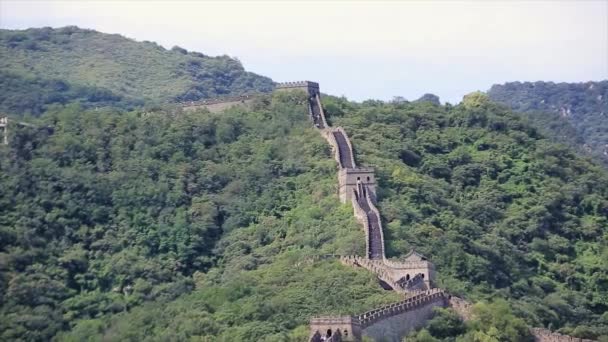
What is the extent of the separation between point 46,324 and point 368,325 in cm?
2576

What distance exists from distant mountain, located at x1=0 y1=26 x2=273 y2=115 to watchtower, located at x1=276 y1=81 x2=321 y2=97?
3627cm

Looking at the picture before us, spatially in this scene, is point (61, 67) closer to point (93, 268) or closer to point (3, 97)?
point (3, 97)

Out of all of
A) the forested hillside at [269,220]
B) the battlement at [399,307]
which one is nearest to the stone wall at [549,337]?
the forested hillside at [269,220]

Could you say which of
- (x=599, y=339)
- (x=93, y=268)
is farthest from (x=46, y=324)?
(x=599, y=339)

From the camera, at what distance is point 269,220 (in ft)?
357

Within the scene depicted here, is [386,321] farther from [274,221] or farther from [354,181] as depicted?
[274,221]

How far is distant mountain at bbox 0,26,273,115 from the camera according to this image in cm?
16688

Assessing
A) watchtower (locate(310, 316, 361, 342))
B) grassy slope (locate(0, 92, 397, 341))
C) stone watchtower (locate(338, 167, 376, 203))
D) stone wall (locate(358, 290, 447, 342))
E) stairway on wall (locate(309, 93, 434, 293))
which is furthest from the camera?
stone watchtower (locate(338, 167, 376, 203))

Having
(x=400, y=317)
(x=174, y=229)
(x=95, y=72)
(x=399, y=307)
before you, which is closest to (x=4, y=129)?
(x=174, y=229)

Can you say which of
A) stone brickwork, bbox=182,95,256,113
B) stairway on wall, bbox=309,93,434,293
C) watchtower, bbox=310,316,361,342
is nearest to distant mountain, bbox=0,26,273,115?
stone brickwork, bbox=182,95,256,113

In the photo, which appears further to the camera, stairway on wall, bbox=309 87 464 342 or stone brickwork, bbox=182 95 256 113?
stone brickwork, bbox=182 95 256 113

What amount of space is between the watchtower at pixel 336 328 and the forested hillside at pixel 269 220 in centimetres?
231

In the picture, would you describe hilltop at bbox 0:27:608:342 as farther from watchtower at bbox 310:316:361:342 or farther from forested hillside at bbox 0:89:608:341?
watchtower at bbox 310:316:361:342

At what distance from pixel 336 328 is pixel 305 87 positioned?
52.4m
